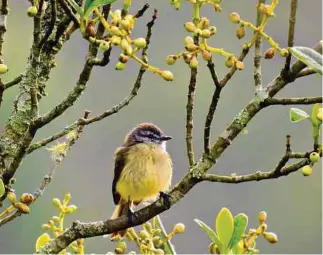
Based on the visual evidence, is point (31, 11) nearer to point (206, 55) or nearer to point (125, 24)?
point (125, 24)

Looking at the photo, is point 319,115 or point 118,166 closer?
point 319,115

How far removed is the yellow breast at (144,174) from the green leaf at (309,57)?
6.78ft

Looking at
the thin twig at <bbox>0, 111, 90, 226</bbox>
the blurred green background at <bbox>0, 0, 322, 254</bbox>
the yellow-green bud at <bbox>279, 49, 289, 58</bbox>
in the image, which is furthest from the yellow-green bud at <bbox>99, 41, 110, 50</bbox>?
the blurred green background at <bbox>0, 0, 322, 254</bbox>

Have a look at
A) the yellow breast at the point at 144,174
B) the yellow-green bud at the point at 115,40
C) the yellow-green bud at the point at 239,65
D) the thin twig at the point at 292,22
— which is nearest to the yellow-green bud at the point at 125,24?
the yellow-green bud at the point at 115,40

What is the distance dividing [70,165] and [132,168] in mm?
16266

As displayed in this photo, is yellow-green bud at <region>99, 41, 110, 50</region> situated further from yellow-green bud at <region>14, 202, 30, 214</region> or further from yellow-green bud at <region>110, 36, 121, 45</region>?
yellow-green bud at <region>14, 202, 30, 214</region>

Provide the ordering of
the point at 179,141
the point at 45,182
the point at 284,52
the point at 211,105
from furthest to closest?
the point at 179,141 → the point at 45,182 → the point at 211,105 → the point at 284,52

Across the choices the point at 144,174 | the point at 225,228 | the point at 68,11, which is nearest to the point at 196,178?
the point at 225,228

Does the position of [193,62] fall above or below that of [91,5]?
below

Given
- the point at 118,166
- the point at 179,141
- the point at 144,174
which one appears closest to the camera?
the point at 144,174

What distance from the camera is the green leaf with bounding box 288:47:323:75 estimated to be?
1.81 metres

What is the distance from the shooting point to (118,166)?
13.9ft

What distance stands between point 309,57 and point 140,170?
2.37 metres

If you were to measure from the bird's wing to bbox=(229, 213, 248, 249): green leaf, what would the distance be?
1.93m
